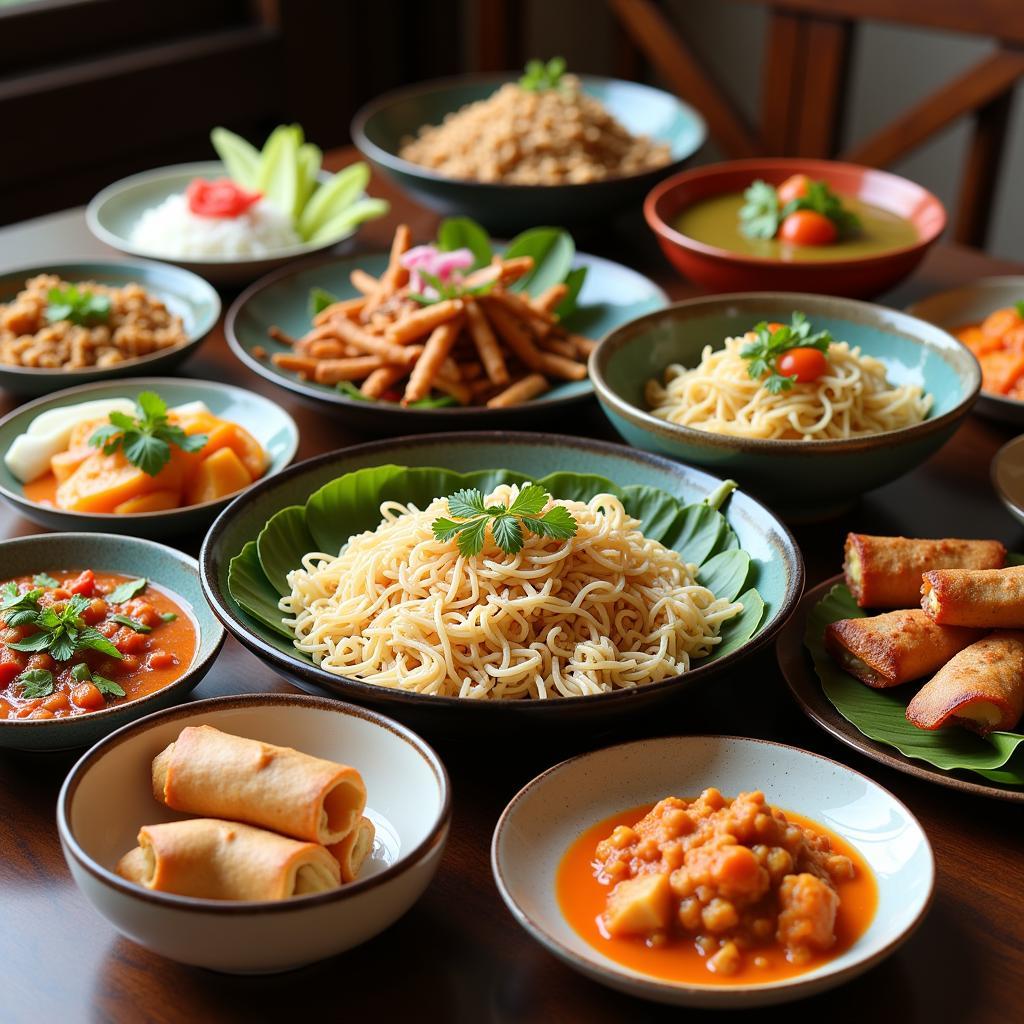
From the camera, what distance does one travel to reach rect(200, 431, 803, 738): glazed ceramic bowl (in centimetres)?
143

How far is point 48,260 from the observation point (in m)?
3.19

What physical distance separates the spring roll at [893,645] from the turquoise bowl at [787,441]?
37 centimetres

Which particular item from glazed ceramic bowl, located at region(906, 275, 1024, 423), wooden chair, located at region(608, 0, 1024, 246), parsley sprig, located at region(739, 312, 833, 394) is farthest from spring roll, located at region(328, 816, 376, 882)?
wooden chair, located at region(608, 0, 1024, 246)

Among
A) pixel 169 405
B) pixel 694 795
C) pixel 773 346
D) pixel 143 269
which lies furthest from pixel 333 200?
pixel 694 795

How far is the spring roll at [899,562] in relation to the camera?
5.79ft

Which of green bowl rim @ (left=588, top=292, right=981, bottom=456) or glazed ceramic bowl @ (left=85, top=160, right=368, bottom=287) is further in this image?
glazed ceramic bowl @ (left=85, top=160, right=368, bottom=287)

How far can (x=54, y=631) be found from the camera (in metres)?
1.65

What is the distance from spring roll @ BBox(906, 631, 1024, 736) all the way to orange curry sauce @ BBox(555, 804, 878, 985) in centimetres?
26

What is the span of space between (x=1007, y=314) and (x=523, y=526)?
4.65 feet

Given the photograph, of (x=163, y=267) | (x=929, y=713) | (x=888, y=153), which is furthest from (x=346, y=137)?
(x=929, y=713)

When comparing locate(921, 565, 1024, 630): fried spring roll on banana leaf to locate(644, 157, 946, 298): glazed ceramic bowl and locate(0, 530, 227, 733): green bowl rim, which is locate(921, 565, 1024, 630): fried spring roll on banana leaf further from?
locate(644, 157, 946, 298): glazed ceramic bowl

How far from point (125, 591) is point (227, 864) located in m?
0.68

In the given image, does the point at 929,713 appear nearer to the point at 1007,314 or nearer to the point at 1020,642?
the point at 1020,642

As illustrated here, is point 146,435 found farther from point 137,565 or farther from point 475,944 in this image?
point 475,944
